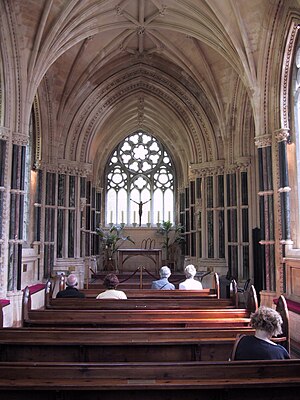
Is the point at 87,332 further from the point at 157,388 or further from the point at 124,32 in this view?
the point at 124,32

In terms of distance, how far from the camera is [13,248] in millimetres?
10031

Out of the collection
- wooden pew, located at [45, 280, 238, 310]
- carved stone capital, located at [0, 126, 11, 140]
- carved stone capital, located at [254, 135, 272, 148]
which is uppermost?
carved stone capital, located at [0, 126, 11, 140]

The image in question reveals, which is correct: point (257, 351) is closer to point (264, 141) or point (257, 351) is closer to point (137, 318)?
point (137, 318)

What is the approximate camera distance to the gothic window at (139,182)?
894 inches

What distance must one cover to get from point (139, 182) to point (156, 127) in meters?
3.18

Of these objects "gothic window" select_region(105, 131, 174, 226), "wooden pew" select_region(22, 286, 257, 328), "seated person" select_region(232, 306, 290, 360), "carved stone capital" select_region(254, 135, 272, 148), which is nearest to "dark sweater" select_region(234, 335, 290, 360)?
"seated person" select_region(232, 306, 290, 360)

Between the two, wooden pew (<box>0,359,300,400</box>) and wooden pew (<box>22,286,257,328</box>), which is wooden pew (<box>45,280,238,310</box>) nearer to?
wooden pew (<box>22,286,257,328</box>)

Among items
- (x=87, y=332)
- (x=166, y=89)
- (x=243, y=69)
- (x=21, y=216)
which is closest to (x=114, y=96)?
(x=166, y=89)

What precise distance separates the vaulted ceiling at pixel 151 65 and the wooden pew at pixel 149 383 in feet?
28.4

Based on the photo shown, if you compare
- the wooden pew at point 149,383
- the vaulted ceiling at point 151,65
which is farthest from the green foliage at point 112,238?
the wooden pew at point 149,383

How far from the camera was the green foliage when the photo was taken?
20.0 metres

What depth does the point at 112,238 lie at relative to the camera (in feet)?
65.3

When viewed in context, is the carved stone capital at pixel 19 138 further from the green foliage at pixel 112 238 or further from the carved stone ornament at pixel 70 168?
the green foliage at pixel 112 238

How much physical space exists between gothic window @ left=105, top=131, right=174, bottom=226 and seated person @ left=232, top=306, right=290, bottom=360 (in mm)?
18902
